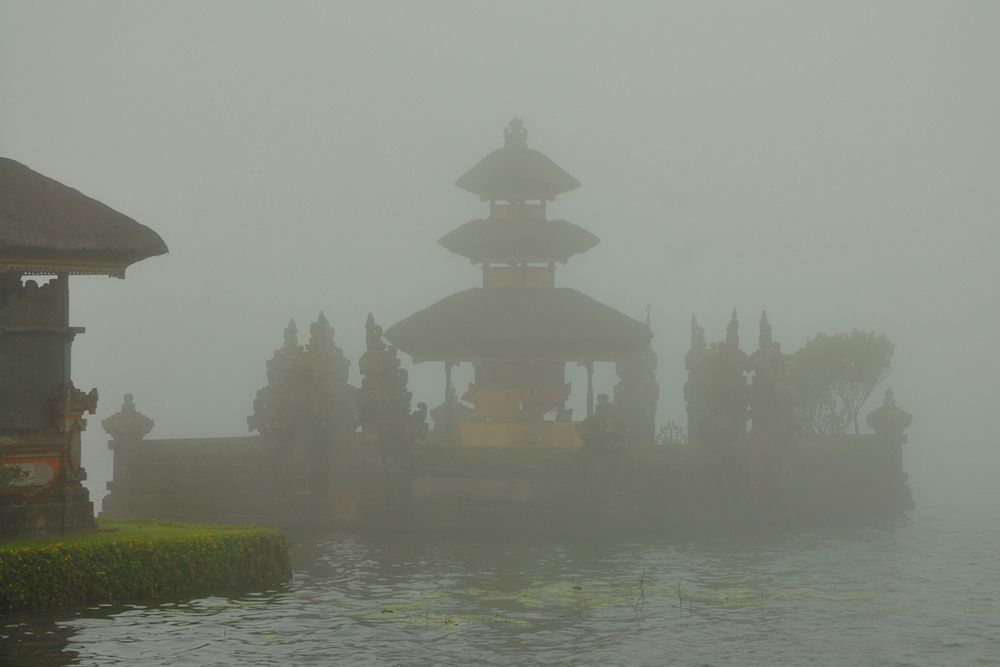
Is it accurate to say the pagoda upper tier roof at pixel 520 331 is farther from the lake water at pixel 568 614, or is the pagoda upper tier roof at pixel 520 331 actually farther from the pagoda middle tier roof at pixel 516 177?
the lake water at pixel 568 614

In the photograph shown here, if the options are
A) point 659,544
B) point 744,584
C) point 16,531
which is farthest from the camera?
point 659,544

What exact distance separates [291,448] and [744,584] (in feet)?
66.9

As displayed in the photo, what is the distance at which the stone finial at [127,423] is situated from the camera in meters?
51.4

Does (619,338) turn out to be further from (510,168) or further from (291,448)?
(291,448)

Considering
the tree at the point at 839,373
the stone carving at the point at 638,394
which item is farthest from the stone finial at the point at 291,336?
the tree at the point at 839,373

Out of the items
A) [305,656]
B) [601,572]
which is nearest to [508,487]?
[601,572]

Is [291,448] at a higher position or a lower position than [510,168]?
lower

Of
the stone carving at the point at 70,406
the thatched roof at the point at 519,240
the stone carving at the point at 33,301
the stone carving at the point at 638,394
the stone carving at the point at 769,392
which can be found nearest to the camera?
the stone carving at the point at 70,406

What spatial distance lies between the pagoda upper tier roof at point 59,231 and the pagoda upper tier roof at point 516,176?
2853 cm

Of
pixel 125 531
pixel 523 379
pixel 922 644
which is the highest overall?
pixel 523 379

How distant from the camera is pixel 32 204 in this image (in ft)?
93.1

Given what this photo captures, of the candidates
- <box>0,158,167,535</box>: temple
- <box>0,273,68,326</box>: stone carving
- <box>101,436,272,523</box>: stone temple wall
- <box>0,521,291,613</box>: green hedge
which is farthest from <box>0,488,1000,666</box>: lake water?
<box>101,436,272,523</box>: stone temple wall

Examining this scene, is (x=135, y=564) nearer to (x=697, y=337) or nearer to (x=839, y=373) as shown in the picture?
(x=697, y=337)

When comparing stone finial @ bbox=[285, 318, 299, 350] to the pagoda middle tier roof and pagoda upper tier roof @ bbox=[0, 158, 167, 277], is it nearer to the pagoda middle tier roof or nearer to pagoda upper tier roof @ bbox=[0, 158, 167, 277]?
the pagoda middle tier roof
